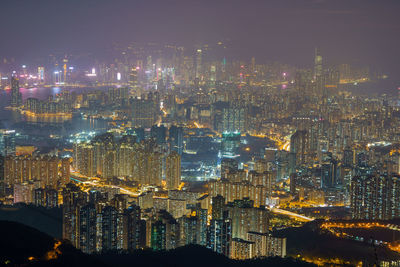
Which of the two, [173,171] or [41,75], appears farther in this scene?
[41,75]

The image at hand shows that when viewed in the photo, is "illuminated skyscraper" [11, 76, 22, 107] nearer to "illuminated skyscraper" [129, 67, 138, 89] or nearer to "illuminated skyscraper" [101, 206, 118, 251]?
"illuminated skyscraper" [129, 67, 138, 89]

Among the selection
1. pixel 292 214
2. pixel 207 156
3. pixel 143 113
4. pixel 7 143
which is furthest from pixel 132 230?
pixel 143 113

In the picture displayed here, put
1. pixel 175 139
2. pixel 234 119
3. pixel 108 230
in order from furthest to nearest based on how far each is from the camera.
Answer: pixel 234 119
pixel 175 139
pixel 108 230

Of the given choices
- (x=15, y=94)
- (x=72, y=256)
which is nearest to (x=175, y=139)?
(x=15, y=94)

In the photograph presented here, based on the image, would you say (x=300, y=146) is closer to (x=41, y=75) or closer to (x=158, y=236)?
(x=158, y=236)

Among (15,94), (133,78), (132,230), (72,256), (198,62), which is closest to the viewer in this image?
(72,256)

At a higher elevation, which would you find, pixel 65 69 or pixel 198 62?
pixel 198 62

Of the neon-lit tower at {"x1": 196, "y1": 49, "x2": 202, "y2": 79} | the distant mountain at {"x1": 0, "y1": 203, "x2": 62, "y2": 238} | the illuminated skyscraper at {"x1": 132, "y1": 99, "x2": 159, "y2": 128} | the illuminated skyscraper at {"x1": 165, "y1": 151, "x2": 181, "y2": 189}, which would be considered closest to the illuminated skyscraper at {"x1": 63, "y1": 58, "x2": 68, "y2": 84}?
the illuminated skyscraper at {"x1": 132, "y1": 99, "x2": 159, "y2": 128}

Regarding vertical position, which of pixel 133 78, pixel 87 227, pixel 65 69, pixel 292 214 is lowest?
pixel 292 214

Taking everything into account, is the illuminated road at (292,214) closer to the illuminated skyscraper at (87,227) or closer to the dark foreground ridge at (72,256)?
the dark foreground ridge at (72,256)
